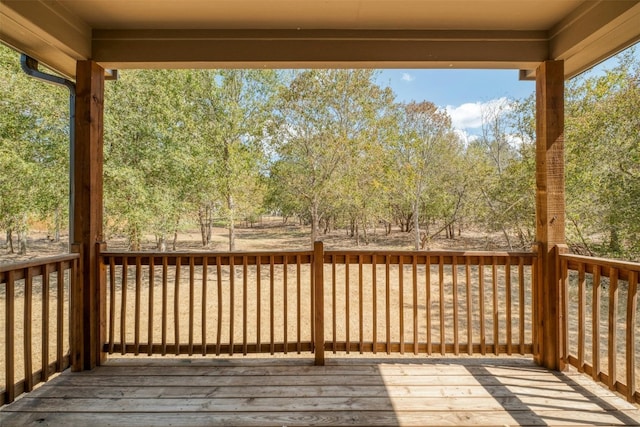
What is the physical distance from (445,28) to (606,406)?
288cm

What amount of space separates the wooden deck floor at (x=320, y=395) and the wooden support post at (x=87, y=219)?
0.75ft

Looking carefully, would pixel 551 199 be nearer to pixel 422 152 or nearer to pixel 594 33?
pixel 594 33

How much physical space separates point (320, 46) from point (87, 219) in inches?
92.6

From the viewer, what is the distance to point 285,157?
325 inches

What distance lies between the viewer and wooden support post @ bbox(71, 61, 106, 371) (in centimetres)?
253

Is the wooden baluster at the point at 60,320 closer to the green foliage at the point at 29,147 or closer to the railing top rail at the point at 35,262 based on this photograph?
the railing top rail at the point at 35,262

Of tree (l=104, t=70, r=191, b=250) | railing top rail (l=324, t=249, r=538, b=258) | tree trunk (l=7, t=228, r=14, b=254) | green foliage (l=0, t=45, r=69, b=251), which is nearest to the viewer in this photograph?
railing top rail (l=324, t=249, r=538, b=258)

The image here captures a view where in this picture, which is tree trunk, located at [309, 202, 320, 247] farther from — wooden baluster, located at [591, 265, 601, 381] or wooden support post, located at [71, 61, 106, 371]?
wooden baluster, located at [591, 265, 601, 381]

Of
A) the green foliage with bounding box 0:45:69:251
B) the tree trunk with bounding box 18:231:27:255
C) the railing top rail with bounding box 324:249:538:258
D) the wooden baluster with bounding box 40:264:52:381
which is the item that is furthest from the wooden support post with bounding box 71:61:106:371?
the tree trunk with bounding box 18:231:27:255

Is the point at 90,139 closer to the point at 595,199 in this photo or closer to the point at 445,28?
the point at 445,28

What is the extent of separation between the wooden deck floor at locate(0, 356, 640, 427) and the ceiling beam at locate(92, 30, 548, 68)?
8.13 feet

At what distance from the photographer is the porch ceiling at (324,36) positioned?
90.4 inches

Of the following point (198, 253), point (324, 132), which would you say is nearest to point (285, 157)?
point (324, 132)

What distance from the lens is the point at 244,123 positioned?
8305mm
